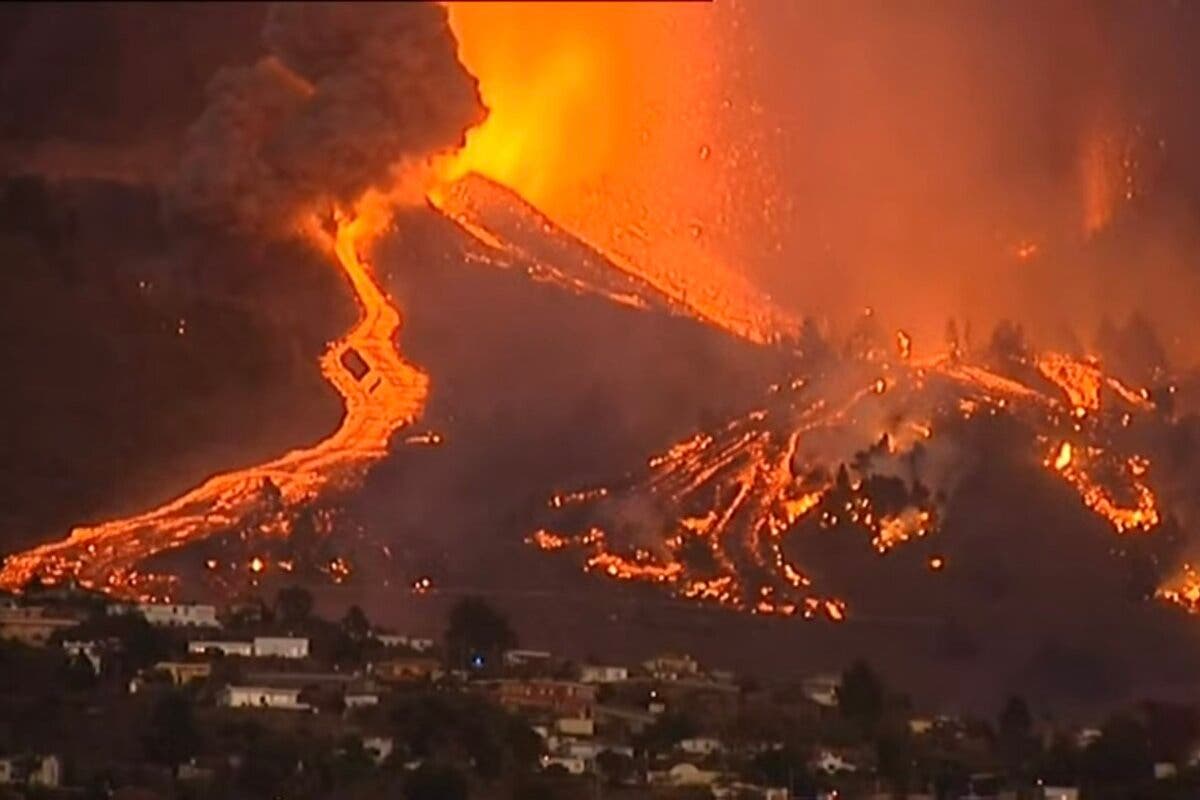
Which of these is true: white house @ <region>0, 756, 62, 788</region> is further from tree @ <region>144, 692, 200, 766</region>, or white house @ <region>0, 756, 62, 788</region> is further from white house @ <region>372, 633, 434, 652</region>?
white house @ <region>372, 633, 434, 652</region>

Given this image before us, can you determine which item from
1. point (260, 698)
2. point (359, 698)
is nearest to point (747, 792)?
point (359, 698)

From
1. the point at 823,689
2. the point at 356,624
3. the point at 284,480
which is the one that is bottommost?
the point at 823,689

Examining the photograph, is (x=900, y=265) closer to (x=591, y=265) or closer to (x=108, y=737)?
(x=591, y=265)

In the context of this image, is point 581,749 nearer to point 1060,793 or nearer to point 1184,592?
point 1060,793

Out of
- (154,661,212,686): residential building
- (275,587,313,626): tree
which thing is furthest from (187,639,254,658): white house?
(275,587,313,626): tree

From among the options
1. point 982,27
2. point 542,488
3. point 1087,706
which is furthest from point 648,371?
point 1087,706

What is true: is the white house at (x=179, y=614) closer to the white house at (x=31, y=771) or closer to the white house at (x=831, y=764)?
the white house at (x=31, y=771)
